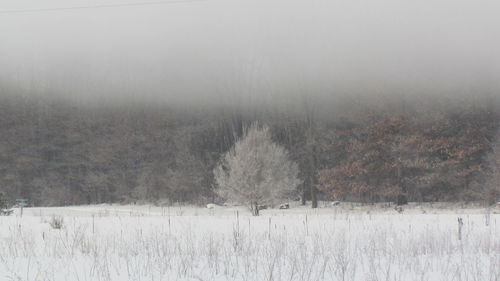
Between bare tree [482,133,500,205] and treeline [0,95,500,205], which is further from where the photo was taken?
treeline [0,95,500,205]

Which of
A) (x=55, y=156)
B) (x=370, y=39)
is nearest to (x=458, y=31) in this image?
(x=370, y=39)

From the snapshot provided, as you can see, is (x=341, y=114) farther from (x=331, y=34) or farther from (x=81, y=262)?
(x=81, y=262)

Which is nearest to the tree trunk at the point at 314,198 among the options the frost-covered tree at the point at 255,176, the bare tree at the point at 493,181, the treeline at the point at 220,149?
the treeline at the point at 220,149

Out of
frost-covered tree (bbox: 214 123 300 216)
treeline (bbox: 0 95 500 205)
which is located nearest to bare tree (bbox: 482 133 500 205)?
treeline (bbox: 0 95 500 205)

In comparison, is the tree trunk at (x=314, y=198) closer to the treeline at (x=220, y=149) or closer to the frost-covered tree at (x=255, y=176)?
the treeline at (x=220, y=149)

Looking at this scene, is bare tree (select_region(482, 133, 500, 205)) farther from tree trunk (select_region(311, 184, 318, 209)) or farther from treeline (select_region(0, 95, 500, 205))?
tree trunk (select_region(311, 184, 318, 209))

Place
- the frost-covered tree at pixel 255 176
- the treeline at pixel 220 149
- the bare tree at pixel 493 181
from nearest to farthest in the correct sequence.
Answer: the bare tree at pixel 493 181, the frost-covered tree at pixel 255 176, the treeline at pixel 220 149

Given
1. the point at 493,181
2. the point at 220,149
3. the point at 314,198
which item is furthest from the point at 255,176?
the point at 220,149

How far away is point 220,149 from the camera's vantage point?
52.6 metres

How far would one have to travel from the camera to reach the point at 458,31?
3966cm

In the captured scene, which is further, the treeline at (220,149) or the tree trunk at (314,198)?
the tree trunk at (314,198)

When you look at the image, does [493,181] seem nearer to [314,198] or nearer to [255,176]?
[314,198]

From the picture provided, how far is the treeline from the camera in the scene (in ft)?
117

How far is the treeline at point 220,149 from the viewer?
3553cm
